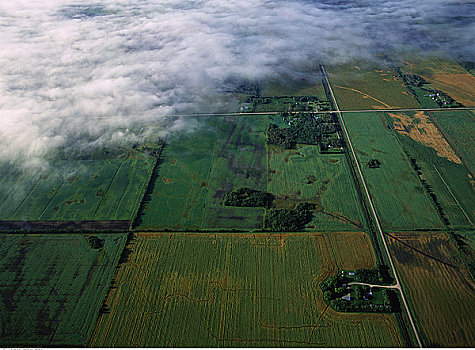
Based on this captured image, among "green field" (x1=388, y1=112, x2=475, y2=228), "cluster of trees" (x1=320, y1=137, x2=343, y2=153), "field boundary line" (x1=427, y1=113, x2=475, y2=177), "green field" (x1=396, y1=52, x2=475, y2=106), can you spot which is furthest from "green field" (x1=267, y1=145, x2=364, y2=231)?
"green field" (x1=396, y1=52, x2=475, y2=106)

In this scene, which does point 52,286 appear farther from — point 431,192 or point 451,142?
point 451,142

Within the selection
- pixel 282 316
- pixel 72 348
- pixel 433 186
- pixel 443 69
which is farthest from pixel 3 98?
pixel 443 69

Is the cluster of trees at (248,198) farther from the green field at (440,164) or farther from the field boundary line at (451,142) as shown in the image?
the field boundary line at (451,142)

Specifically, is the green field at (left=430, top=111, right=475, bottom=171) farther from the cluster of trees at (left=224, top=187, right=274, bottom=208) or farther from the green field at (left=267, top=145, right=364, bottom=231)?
the cluster of trees at (left=224, top=187, right=274, bottom=208)

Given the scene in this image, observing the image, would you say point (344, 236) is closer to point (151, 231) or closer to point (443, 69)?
point (151, 231)

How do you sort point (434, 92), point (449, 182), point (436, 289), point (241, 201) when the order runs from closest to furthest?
point (436, 289) → point (241, 201) → point (449, 182) → point (434, 92)

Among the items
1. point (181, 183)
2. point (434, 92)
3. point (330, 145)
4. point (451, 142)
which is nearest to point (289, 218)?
point (181, 183)
